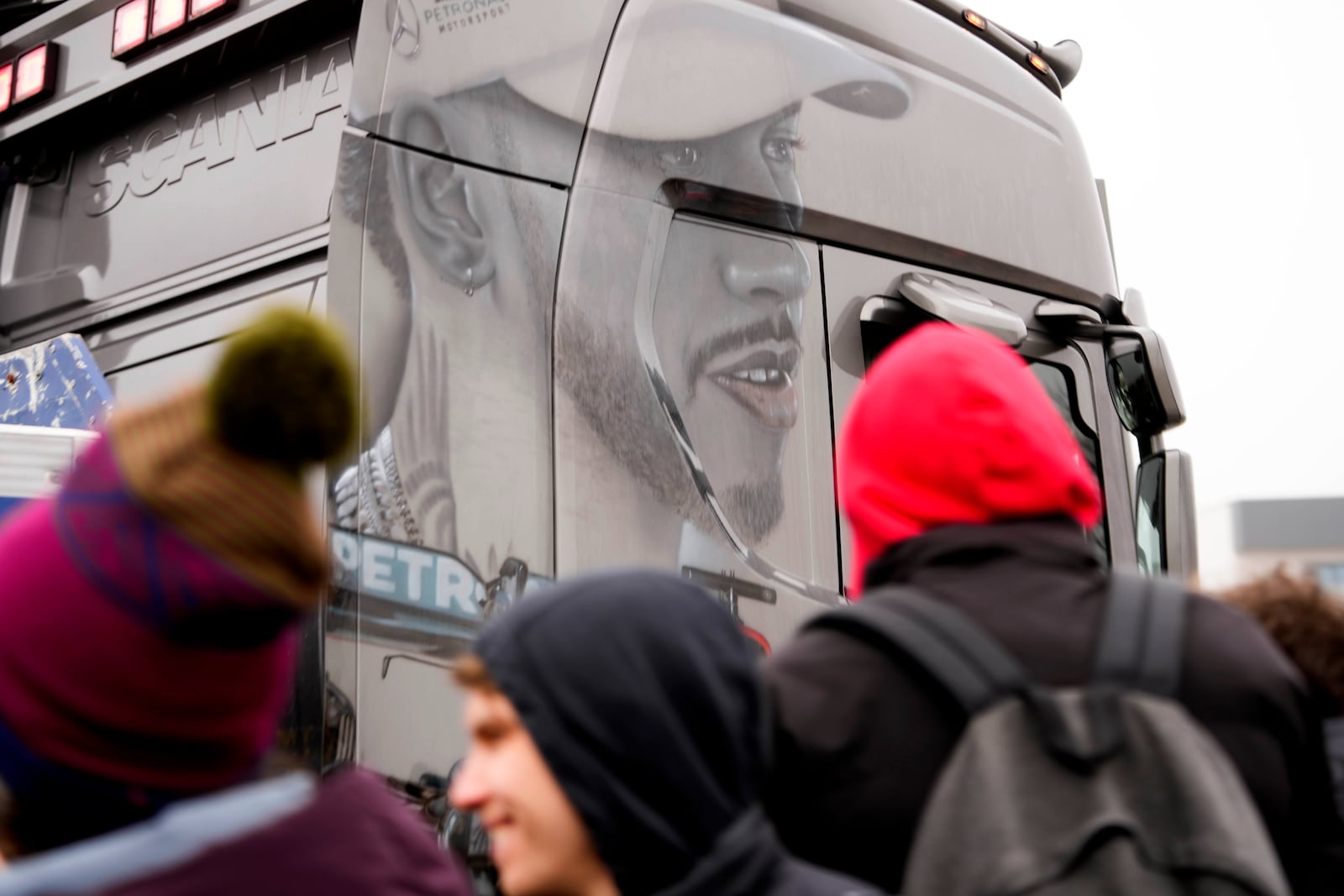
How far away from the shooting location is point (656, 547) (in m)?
3.00

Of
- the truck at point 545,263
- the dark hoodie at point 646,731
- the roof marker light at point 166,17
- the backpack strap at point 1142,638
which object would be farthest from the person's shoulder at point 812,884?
the roof marker light at point 166,17

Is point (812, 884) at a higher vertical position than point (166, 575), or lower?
lower

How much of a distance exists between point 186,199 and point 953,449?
91.6 inches

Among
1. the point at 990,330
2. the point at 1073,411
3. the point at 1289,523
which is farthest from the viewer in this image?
the point at 1289,523

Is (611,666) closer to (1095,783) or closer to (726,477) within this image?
(1095,783)

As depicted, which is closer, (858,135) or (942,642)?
(942,642)

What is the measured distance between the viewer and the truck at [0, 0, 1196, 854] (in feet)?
8.88

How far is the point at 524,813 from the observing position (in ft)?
4.49

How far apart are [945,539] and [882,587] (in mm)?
92

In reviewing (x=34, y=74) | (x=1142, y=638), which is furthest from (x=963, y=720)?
(x=34, y=74)

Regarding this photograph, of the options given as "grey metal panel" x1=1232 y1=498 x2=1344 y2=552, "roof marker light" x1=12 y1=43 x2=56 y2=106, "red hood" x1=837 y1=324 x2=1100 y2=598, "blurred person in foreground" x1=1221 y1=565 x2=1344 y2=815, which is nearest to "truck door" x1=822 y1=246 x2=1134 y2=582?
"blurred person in foreground" x1=1221 y1=565 x2=1344 y2=815

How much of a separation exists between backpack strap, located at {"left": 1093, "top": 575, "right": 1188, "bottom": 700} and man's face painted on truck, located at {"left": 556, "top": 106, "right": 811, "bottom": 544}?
155 centimetres

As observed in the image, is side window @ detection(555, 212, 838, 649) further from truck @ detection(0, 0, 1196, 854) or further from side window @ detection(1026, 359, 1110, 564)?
side window @ detection(1026, 359, 1110, 564)

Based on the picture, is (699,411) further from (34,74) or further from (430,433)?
(34,74)
